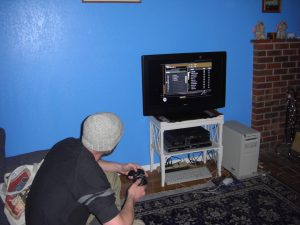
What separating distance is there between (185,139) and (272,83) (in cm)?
136

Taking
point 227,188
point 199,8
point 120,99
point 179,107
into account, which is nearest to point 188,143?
point 179,107

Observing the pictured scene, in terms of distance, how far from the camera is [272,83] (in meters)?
3.24

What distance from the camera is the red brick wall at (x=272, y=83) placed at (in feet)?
10.3

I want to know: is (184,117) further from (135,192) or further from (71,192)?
(71,192)

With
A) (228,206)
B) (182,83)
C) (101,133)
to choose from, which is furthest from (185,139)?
(101,133)

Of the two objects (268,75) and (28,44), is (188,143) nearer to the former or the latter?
(268,75)

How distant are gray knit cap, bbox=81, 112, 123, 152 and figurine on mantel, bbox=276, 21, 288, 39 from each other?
261cm

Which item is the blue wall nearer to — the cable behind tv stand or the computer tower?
the cable behind tv stand

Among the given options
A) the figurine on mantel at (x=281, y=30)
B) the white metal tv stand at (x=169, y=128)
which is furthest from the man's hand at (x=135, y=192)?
the figurine on mantel at (x=281, y=30)

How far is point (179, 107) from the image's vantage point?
2.78 metres

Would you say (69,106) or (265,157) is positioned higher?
(69,106)

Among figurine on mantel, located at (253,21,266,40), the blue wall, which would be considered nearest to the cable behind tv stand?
the blue wall

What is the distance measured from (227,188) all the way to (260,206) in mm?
361

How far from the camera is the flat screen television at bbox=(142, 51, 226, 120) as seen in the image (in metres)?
2.62
